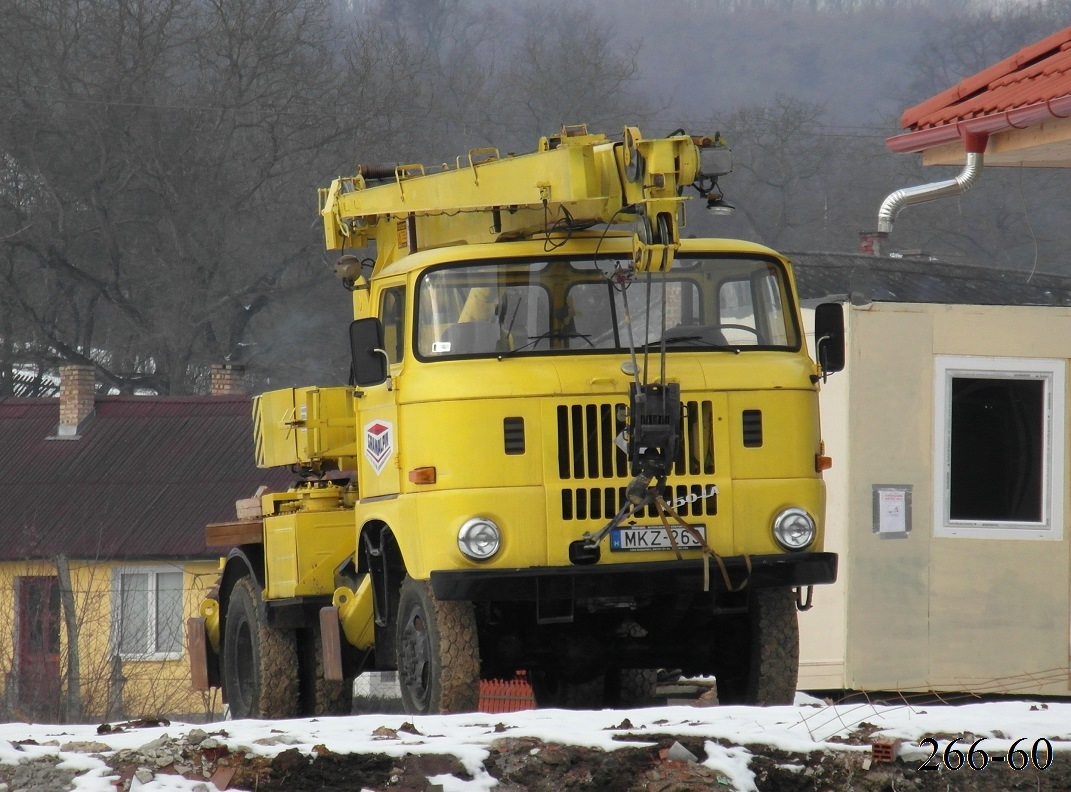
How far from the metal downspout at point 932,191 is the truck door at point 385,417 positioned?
16.8ft

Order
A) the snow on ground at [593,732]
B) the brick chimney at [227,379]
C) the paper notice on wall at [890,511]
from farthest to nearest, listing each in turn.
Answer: the brick chimney at [227,379] < the paper notice on wall at [890,511] < the snow on ground at [593,732]

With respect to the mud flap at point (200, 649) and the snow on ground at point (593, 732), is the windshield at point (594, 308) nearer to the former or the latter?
the snow on ground at point (593, 732)

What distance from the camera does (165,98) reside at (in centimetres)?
5128

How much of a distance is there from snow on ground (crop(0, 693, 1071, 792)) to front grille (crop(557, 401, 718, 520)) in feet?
4.71

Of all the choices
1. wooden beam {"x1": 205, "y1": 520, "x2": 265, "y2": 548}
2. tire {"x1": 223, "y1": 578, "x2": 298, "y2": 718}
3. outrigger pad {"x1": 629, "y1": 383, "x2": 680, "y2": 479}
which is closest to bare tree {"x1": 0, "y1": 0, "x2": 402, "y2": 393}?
wooden beam {"x1": 205, "y1": 520, "x2": 265, "y2": 548}

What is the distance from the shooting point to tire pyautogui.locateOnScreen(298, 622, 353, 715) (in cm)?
1188

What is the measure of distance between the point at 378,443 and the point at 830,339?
2.66 m

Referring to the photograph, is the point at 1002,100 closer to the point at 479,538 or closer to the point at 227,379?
the point at 479,538

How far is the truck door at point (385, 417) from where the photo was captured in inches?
380

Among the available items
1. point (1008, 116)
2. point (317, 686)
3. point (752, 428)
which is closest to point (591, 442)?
point (752, 428)

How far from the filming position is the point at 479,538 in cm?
901

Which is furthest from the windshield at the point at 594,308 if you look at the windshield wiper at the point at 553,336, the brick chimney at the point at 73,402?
the brick chimney at the point at 73,402

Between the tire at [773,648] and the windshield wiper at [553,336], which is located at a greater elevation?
the windshield wiper at [553,336]

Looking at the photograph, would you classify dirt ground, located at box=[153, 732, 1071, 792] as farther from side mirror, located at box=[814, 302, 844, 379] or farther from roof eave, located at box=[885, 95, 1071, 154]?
roof eave, located at box=[885, 95, 1071, 154]
